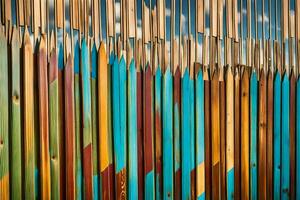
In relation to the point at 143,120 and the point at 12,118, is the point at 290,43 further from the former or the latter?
the point at 12,118

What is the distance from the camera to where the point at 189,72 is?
2861mm

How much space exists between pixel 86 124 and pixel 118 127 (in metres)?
0.21

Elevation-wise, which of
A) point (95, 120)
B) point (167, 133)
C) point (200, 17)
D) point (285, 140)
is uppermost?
point (200, 17)

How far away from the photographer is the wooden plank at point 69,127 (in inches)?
100

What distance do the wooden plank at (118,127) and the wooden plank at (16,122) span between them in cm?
56

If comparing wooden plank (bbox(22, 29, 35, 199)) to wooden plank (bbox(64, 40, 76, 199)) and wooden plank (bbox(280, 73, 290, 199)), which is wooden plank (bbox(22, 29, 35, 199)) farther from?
wooden plank (bbox(280, 73, 290, 199))

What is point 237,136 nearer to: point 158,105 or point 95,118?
point 158,105

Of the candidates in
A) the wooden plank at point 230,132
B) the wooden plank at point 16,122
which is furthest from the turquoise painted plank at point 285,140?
the wooden plank at point 16,122

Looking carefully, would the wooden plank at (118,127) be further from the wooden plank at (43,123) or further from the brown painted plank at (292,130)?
the brown painted plank at (292,130)

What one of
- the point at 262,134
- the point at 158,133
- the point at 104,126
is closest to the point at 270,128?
the point at 262,134

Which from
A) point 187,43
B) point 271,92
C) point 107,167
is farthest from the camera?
point 271,92

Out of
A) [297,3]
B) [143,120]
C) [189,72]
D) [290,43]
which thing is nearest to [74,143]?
[143,120]

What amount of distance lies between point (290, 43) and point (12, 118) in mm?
2007

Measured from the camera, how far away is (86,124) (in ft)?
8.51
